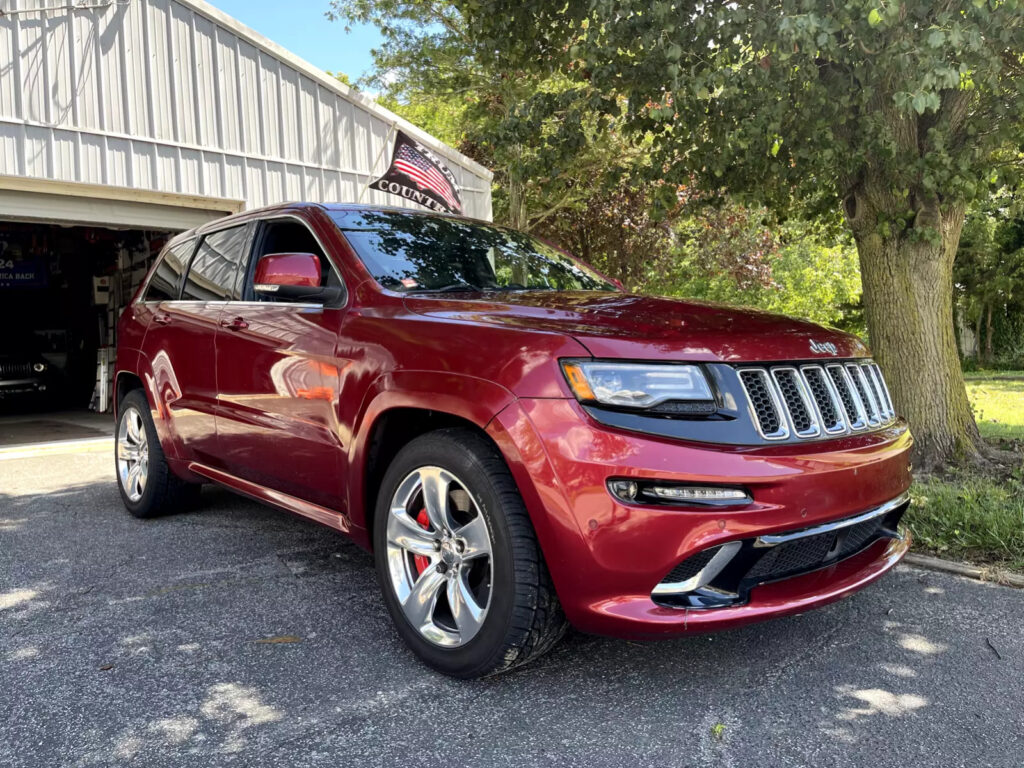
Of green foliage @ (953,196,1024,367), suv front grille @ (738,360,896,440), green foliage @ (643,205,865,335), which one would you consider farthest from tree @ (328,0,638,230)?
green foliage @ (953,196,1024,367)

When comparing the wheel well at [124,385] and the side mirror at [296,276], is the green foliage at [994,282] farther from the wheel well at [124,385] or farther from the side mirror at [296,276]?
the side mirror at [296,276]

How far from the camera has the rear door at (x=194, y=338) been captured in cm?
410

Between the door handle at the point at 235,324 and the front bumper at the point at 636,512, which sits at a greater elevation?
the door handle at the point at 235,324

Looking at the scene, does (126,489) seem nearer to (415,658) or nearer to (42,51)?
(415,658)

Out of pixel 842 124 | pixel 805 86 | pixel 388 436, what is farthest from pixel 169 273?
pixel 842 124

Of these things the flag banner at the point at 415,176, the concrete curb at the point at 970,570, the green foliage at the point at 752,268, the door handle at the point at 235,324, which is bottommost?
the concrete curb at the point at 970,570

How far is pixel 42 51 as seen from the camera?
8141mm

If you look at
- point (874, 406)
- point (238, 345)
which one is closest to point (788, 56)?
point (874, 406)

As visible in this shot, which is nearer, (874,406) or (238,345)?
(874,406)

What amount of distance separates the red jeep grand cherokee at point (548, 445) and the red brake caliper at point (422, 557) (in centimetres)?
1

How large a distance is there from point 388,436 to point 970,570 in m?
2.78

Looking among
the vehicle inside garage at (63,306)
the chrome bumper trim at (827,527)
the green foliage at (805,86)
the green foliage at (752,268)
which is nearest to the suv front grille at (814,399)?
the chrome bumper trim at (827,527)

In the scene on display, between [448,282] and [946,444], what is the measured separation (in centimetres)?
422

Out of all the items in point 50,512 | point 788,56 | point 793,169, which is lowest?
point 50,512
